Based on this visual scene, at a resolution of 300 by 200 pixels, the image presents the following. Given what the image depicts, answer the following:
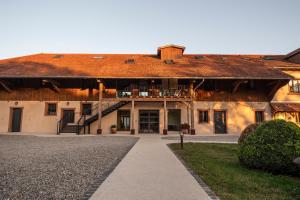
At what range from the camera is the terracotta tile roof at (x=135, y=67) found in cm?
1912

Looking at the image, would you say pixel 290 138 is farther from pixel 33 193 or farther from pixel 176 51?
pixel 176 51

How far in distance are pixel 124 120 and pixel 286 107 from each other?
1606cm

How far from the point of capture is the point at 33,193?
13.2 ft

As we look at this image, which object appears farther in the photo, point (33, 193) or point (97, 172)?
point (97, 172)

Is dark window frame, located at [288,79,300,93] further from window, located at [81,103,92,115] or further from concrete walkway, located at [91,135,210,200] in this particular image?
window, located at [81,103,92,115]

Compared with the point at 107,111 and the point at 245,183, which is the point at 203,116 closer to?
the point at 107,111

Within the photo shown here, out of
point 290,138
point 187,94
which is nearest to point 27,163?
point 290,138

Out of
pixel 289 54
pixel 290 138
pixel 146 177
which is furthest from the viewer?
pixel 289 54

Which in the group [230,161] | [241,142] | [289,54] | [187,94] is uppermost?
[289,54]

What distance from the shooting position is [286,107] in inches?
788

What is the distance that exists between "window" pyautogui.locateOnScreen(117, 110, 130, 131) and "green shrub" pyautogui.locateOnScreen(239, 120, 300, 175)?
1617 centimetres

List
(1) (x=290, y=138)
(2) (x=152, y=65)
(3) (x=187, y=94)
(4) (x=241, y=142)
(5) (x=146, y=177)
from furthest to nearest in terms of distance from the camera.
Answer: (2) (x=152, y=65), (3) (x=187, y=94), (4) (x=241, y=142), (1) (x=290, y=138), (5) (x=146, y=177)

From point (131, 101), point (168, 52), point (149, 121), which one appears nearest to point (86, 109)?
point (131, 101)

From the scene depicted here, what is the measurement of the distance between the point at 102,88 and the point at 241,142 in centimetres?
1624
